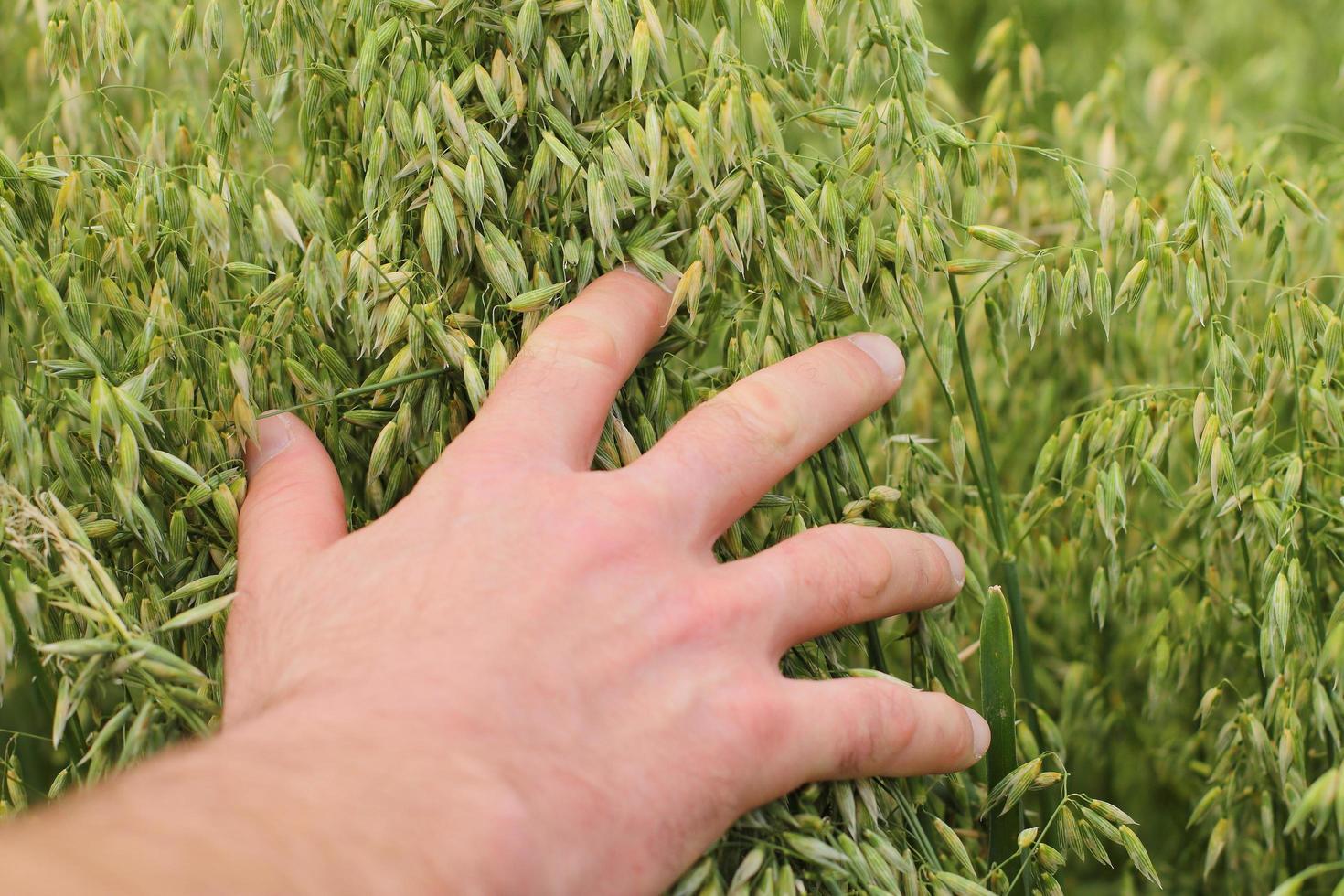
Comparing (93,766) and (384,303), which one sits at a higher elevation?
(384,303)

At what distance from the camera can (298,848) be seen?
864mm

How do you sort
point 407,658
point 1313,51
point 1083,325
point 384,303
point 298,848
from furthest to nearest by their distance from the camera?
point 1313,51 → point 1083,325 → point 384,303 → point 407,658 → point 298,848

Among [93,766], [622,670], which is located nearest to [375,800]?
[622,670]

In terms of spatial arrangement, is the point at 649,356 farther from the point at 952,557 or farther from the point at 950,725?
the point at 950,725

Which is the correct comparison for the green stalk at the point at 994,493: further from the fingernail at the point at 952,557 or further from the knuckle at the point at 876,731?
the knuckle at the point at 876,731

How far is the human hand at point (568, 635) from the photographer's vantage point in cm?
95

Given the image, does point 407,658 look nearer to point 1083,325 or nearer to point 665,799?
point 665,799

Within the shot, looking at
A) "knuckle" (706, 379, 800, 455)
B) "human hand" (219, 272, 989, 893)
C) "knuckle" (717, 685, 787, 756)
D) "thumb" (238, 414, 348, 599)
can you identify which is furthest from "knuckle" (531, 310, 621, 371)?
"knuckle" (717, 685, 787, 756)

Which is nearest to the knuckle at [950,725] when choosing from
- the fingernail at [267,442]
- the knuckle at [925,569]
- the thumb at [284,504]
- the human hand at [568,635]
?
the human hand at [568,635]

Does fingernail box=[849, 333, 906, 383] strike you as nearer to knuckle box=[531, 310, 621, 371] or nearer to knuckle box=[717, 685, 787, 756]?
knuckle box=[531, 310, 621, 371]

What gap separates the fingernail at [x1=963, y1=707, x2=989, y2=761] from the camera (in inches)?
50.7

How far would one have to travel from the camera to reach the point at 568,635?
Result: 1079 millimetres

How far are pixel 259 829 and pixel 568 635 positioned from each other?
33cm

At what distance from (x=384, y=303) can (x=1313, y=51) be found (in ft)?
8.88
